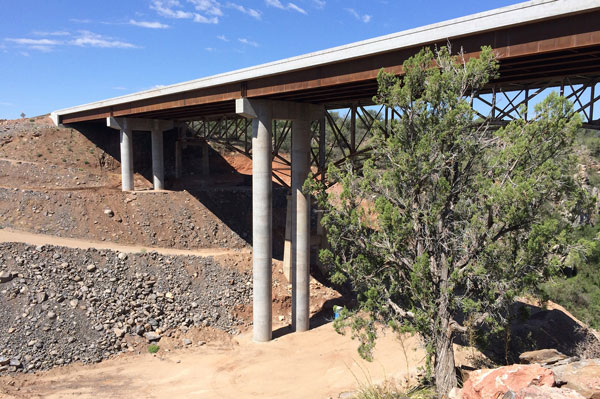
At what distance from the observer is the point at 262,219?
812 inches

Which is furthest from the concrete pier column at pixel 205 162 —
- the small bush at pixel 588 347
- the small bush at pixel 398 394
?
the small bush at pixel 398 394

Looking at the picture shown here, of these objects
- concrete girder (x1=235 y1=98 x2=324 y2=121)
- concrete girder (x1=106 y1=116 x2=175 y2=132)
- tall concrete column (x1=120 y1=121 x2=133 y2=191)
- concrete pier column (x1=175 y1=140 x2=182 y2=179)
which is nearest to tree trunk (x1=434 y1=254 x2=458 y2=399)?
concrete girder (x1=235 y1=98 x2=324 y2=121)

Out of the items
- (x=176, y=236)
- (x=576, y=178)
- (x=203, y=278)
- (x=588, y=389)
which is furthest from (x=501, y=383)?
(x=176, y=236)

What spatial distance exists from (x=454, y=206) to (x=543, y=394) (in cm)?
574

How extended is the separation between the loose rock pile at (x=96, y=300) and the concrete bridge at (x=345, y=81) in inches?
173

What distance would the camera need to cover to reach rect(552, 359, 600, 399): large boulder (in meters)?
8.73

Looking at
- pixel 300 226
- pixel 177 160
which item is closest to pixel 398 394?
pixel 300 226

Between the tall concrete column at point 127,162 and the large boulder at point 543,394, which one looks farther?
the tall concrete column at point 127,162

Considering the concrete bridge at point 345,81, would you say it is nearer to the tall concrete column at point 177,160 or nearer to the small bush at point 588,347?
the small bush at point 588,347

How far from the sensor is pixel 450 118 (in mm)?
10875

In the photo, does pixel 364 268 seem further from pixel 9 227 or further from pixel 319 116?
pixel 9 227

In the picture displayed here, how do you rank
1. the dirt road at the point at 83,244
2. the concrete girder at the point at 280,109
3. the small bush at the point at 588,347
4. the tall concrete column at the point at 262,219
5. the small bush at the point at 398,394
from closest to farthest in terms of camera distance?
the small bush at the point at 398,394, the small bush at the point at 588,347, the concrete girder at the point at 280,109, the tall concrete column at the point at 262,219, the dirt road at the point at 83,244

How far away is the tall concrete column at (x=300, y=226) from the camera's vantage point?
848 inches

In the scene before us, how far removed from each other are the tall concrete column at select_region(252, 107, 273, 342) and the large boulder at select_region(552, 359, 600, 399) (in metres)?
13.1
